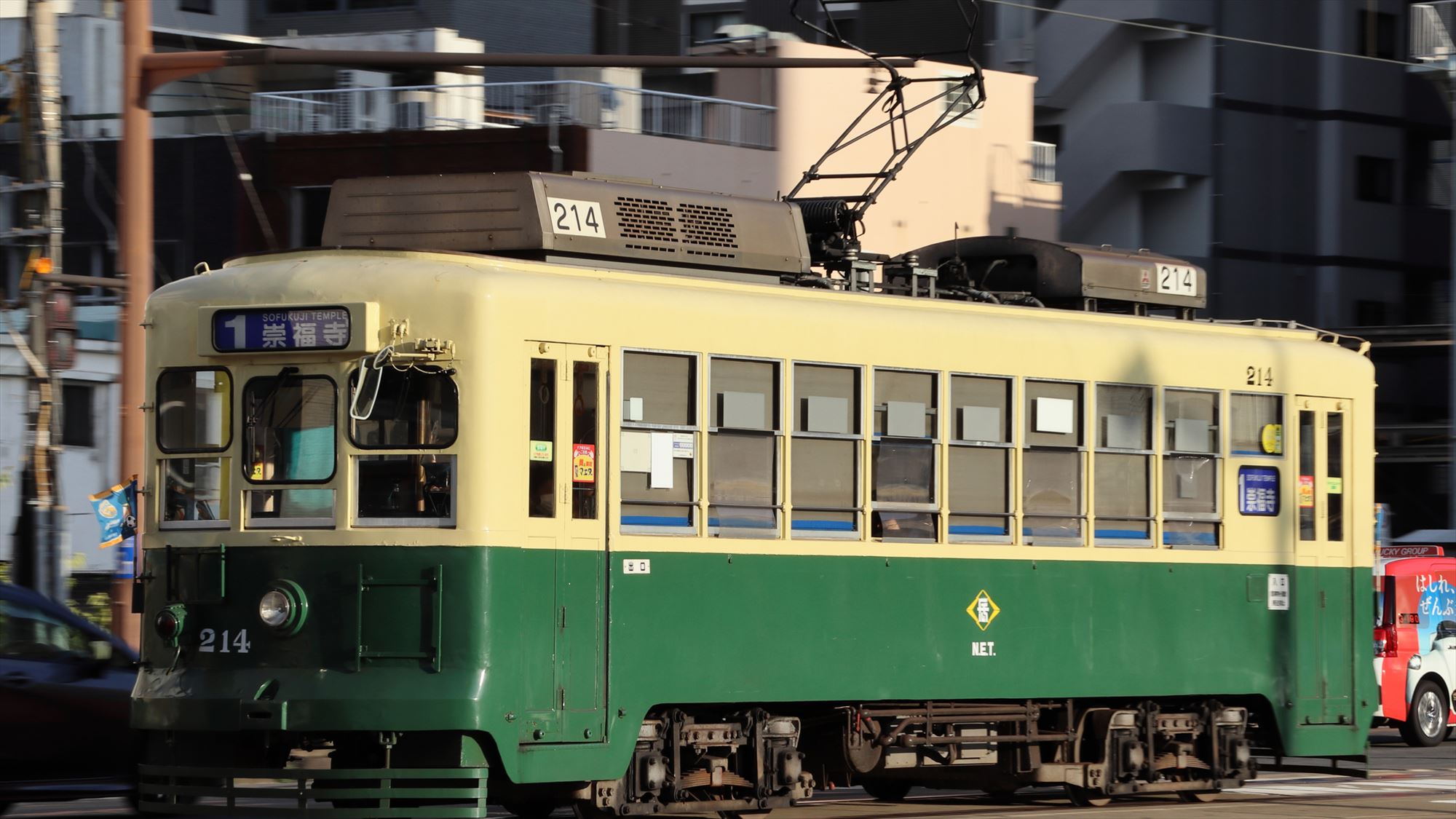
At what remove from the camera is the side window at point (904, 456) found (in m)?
12.3

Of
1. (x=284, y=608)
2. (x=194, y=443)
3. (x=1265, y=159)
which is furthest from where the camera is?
(x=1265, y=159)

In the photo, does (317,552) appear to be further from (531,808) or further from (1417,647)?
(1417,647)

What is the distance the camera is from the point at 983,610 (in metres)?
12.8

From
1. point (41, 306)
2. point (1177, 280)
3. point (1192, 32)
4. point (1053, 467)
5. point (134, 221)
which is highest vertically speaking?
point (1192, 32)

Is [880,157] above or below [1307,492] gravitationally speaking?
above

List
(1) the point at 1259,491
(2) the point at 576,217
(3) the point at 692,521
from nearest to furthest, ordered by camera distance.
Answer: (3) the point at 692,521
(2) the point at 576,217
(1) the point at 1259,491

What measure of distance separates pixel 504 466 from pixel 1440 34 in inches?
1092

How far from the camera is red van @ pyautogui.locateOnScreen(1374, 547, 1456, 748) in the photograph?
2245cm

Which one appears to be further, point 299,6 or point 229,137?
point 299,6

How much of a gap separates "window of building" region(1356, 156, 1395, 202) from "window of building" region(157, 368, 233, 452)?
32519 millimetres

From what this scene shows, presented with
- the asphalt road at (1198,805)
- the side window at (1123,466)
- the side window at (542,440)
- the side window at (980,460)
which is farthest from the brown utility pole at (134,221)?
the side window at (1123,466)

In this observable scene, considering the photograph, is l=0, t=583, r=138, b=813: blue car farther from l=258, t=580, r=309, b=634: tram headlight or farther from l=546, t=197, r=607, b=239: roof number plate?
l=546, t=197, r=607, b=239: roof number plate

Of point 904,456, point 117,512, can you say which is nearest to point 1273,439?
point 904,456

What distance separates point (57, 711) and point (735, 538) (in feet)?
13.1
